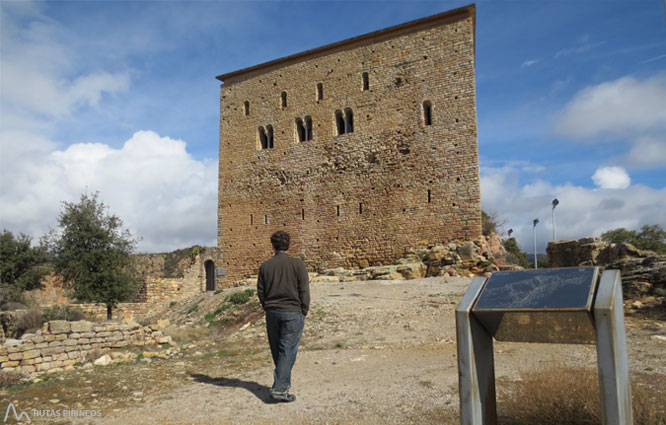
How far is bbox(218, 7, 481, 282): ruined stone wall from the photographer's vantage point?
58.6 ft

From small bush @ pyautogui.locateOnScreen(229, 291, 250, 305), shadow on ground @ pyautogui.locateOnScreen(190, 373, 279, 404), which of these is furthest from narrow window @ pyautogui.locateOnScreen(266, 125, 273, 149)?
shadow on ground @ pyautogui.locateOnScreen(190, 373, 279, 404)

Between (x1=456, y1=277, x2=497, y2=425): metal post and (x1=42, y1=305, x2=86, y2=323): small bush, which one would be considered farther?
(x1=42, y1=305, x2=86, y2=323): small bush

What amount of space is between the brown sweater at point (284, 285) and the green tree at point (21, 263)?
21.5 m

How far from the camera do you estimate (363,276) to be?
17.5 meters

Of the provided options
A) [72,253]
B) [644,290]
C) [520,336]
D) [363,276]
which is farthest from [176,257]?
[520,336]

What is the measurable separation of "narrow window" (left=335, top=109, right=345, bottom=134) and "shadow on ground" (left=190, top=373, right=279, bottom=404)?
15841 millimetres

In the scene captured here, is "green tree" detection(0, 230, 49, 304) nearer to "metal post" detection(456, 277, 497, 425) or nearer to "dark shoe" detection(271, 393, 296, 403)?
"dark shoe" detection(271, 393, 296, 403)

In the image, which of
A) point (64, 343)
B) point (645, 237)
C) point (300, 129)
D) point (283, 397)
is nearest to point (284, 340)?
point (283, 397)

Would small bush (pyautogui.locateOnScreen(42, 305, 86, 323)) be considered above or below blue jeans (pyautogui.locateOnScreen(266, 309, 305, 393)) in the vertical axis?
below

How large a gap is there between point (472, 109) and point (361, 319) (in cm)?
1115

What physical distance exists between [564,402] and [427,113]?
16.2 metres

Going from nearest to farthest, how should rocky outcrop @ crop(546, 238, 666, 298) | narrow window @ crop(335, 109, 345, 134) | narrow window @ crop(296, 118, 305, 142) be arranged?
rocky outcrop @ crop(546, 238, 666, 298)
narrow window @ crop(335, 109, 345, 134)
narrow window @ crop(296, 118, 305, 142)

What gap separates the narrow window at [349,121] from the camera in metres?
20.5

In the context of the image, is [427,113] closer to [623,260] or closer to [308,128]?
[308,128]
